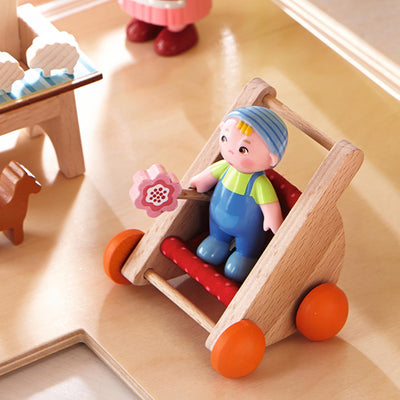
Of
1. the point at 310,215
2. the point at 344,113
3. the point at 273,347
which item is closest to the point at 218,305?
the point at 273,347

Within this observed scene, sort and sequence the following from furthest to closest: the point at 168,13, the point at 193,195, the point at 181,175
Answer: the point at 168,13 < the point at 181,175 < the point at 193,195

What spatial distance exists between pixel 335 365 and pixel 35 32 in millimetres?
798

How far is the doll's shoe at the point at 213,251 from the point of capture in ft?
3.99

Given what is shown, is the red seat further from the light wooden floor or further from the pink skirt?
the pink skirt

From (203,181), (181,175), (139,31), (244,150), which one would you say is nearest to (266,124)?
(244,150)

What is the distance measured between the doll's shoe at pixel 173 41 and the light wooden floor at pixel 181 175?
0.02 metres

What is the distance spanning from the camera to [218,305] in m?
1.26

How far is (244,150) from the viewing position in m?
1.10

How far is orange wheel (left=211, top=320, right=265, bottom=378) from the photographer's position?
109 centimetres

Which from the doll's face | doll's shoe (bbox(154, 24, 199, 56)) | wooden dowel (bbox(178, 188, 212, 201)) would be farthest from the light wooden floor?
the doll's face

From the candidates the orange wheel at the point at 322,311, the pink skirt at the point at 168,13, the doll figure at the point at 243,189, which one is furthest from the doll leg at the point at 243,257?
the pink skirt at the point at 168,13

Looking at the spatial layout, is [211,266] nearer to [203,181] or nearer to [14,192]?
[203,181]

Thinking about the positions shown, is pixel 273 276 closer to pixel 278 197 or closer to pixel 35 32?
pixel 278 197

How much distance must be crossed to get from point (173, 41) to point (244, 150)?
793 millimetres
